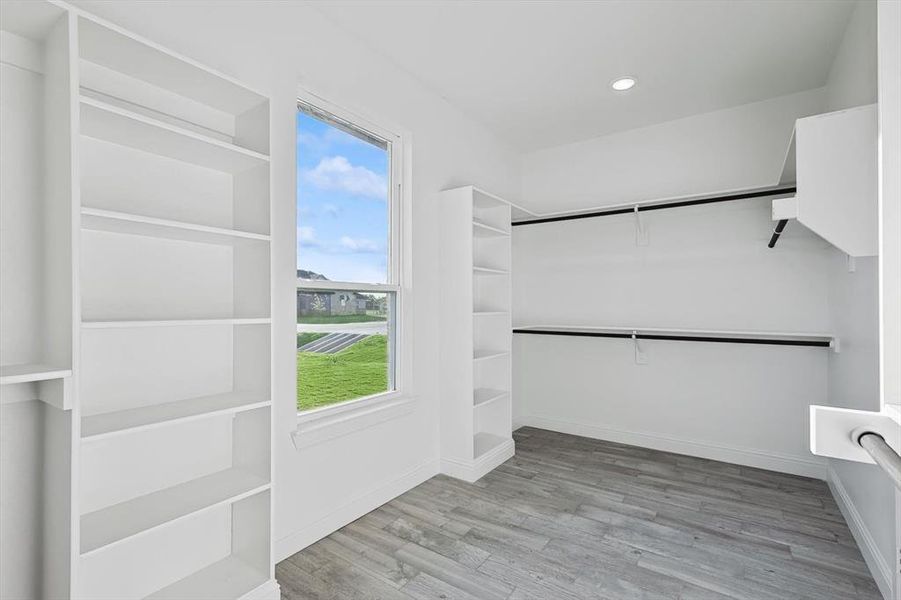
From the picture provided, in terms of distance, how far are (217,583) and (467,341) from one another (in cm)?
185

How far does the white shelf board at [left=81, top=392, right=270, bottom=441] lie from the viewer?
138 cm

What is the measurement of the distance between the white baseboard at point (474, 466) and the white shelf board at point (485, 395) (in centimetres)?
35

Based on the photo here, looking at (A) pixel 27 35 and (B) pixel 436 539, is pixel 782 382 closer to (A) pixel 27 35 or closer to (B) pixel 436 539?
(B) pixel 436 539

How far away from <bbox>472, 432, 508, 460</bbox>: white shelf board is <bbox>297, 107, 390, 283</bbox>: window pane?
1369 millimetres

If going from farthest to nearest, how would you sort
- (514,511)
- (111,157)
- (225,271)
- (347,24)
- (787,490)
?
(787,490) → (514,511) → (347,24) → (225,271) → (111,157)

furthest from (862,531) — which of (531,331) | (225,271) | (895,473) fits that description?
(225,271)

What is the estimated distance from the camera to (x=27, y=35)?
53.5 inches

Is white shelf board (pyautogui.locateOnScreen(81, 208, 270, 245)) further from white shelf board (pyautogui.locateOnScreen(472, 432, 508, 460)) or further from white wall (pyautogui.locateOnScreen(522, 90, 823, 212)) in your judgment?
white wall (pyautogui.locateOnScreen(522, 90, 823, 212))

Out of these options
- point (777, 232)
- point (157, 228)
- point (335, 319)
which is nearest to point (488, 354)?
point (335, 319)

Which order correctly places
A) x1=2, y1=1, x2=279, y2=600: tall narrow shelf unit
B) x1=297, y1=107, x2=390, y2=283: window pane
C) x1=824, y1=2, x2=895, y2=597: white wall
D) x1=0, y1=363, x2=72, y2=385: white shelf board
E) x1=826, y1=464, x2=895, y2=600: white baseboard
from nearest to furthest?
1. x1=0, y1=363, x2=72, y2=385: white shelf board
2. x1=2, y1=1, x2=279, y2=600: tall narrow shelf unit
3. x1=826, y1=464, x2=895, y2=600: white baseboard
4. x1=824, y1=2, x2=895, y2=597: white wall
5. x1=297, y1=107, x2=390, y2=283: window pane

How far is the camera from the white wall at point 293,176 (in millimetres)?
1874

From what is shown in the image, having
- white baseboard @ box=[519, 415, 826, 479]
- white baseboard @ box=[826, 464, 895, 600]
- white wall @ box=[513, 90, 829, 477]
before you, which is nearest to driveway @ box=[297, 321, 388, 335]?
white wall @ box=[513, 90, 829, 477]

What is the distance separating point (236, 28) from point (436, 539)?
252 centimetres

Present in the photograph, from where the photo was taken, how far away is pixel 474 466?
2998 mm
